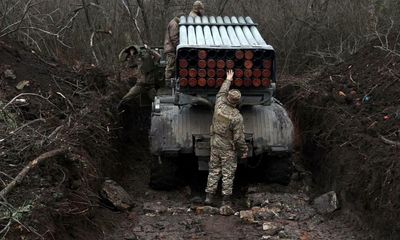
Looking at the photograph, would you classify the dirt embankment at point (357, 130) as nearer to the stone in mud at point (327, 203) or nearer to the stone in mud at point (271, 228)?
the stone in mud at point (327, 203)

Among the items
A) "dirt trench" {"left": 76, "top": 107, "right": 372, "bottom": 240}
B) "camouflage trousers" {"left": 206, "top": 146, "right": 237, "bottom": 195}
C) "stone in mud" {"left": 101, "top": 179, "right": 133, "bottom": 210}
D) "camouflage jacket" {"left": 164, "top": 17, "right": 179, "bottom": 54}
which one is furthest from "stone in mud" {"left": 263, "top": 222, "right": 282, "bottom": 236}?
"camouflage jacket" {"left": 164, "top": 17, "right": 179, "bottom": 54}

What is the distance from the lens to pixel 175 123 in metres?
8.22

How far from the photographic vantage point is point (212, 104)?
805cm

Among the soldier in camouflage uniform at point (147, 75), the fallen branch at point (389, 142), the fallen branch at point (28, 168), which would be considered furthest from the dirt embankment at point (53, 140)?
the fallen branch at point (389, 142)

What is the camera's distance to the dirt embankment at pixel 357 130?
6.54 m

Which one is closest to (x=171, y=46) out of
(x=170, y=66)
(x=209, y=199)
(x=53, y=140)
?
(x=170, y=66)

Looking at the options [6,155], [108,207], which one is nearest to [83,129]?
[108,207]

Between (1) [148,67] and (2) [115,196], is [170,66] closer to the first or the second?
(1) [148,67]

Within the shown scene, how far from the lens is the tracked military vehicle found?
24.7 feet

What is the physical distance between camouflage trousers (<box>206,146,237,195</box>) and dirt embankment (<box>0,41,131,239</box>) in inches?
57.3

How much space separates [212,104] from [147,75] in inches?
108

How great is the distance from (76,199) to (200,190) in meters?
2.93

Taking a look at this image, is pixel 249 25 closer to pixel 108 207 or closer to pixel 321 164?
pixel 321 164

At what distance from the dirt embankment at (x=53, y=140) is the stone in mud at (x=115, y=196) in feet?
0.49
